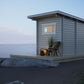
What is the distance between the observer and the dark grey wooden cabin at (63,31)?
761 cm

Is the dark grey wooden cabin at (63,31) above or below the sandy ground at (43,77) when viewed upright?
above

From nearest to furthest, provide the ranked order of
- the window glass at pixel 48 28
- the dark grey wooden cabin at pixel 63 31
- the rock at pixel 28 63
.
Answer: the rock at pixel 28 63 → the dark grey wooden cabin at pixel 63 31 → the window glass at pixel 48 28

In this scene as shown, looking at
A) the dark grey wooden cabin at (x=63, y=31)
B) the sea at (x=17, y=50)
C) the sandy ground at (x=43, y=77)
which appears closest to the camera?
the sandy ground at (x=43, y=77)

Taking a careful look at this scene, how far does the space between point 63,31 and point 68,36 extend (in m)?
0.60

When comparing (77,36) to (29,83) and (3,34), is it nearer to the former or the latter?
(29,83)

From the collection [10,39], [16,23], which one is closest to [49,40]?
[16,23]

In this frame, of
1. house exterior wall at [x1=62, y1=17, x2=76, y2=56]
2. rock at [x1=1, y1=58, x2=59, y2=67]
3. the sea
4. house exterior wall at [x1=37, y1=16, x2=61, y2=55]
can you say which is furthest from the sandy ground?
the sea

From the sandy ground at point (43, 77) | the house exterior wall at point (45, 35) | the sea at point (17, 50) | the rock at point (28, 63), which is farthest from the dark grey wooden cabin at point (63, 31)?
the sandy ground at point (43, 77)

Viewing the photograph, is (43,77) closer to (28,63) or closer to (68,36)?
(28,63)

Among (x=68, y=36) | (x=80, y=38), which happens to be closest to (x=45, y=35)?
(x=68, y=36)

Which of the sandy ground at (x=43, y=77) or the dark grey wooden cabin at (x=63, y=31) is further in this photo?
the dark grey wooden cabin at (x=63, y=31)

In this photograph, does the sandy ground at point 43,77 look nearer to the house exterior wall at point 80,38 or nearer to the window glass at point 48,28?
the window glass at point 48,28

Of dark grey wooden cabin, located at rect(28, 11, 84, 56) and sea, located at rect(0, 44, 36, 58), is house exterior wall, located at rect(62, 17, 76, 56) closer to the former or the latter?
dark grey wooden cabin, located at rect(28, 11, 84, 56)

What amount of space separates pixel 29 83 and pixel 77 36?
597 cm
